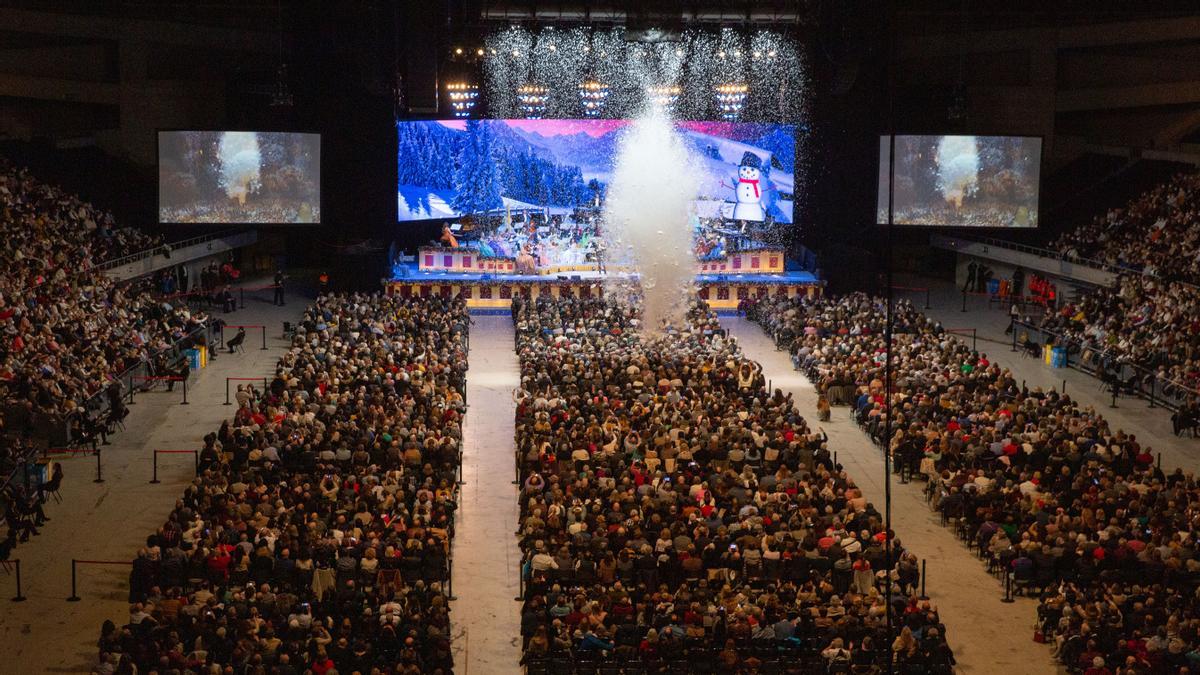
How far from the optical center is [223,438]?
26750 mm

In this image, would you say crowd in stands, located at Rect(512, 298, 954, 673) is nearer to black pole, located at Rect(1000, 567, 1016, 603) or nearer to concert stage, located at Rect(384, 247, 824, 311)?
black pole, located at Rect(1000, 567, 1016, 603)

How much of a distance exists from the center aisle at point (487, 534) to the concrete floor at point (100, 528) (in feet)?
15.5

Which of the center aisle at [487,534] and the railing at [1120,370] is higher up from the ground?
the railing at [1120,370]

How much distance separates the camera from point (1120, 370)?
35.0 metres

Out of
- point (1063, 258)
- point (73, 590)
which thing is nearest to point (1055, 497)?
point (73, 590)

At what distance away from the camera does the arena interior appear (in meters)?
19.6

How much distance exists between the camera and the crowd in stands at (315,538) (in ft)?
60.0

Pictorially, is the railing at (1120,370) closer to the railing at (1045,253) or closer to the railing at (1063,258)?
the railing at (1063,258)

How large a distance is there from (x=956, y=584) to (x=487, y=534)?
740 centimetres

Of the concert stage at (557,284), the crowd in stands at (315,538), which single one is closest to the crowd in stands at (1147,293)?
the concert stage at (557,284)

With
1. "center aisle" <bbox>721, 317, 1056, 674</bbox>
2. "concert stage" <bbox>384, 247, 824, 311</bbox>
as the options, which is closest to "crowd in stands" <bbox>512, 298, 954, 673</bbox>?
"center aisle" <bbox>721, 317, 1056, 674</bbox>

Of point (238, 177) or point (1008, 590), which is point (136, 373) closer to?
point (238, 177)

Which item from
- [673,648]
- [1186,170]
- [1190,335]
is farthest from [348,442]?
[1186,170]

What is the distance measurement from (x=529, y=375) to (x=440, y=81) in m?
17.5
